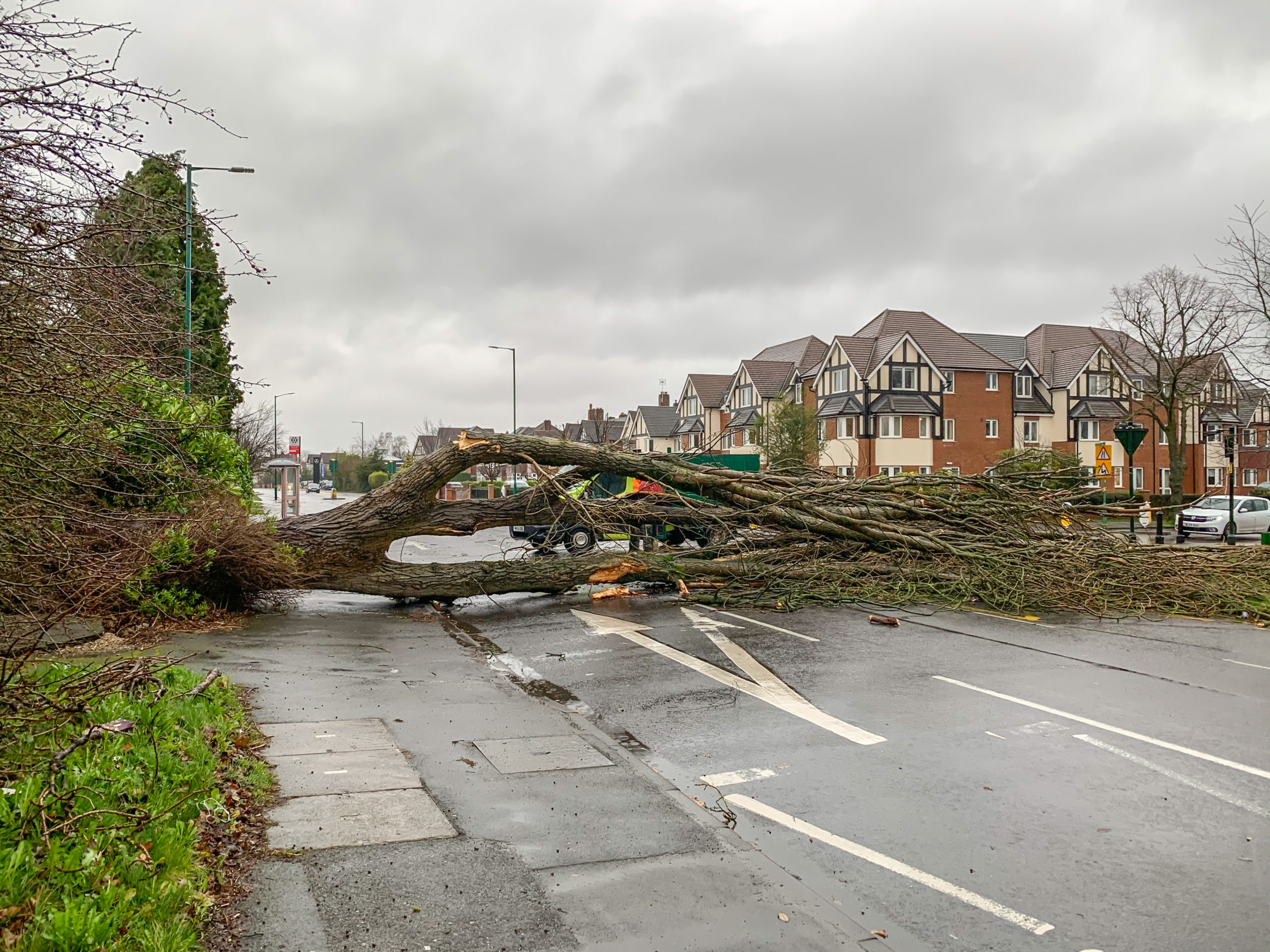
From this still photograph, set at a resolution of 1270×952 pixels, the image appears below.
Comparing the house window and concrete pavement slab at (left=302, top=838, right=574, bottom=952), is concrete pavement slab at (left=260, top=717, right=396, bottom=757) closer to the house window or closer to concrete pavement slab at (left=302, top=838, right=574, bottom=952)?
concrete pavement slab at (left=302, top=838, right=574, bottom=952)

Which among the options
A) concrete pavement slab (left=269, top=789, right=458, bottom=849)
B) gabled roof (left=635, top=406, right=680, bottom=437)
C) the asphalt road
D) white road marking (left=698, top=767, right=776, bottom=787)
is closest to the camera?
the asphalt road

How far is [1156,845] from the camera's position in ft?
15.7

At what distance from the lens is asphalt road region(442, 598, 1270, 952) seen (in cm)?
412

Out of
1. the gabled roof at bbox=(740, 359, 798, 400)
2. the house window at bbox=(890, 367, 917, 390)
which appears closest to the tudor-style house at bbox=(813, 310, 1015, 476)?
the house window at bbox=(890, 367, 917, 390)

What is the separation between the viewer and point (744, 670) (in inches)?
356

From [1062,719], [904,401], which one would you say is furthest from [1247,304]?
[1062,719]

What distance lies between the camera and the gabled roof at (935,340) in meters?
53.6

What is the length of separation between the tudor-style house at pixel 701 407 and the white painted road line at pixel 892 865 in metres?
64.6

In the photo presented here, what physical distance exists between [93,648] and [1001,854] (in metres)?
8.30

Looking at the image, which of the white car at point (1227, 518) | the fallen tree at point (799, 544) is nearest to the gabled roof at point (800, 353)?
the white car at point (1227, 518)

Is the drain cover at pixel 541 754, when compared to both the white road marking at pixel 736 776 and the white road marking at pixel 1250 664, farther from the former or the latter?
the white road marking at pixel 1250 664

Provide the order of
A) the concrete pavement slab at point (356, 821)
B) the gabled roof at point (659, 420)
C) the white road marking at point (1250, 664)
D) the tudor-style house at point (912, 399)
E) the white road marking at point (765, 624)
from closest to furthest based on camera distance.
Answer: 1. the concrete pavement slab at point (356, 821)
2. the white road marking at point (1250, 664)
3. the white road marking at point (765, 624)
4. the tudor-style house at point (912, 399)
5. the gabled roof at point (659, 420)

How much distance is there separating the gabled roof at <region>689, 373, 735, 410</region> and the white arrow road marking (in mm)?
60680

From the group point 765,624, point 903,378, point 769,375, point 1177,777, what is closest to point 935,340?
point 903,378
